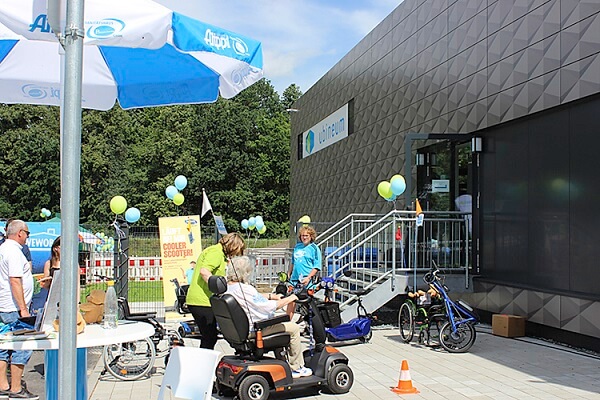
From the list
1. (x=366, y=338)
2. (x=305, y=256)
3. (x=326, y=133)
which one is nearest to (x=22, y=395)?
(x=305, y=256)

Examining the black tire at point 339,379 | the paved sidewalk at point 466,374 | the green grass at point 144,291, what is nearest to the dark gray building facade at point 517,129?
the paved sidewalk at point 466,374

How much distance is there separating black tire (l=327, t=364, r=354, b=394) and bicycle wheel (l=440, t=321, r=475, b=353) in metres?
2.59

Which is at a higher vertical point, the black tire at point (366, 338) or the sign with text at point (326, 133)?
the sign with text at point (326, 133)

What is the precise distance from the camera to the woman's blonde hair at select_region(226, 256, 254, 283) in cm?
623

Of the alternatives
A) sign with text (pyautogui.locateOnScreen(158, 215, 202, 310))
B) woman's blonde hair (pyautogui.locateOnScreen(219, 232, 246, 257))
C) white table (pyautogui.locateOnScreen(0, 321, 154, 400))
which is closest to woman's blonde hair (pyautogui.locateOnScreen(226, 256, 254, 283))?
woman's blonde hair (pyautogui.locateOnScreen(219, 232, 246, 257))

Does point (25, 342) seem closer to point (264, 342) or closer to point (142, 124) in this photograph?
point (264, 342)

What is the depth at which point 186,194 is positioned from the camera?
51.0 m

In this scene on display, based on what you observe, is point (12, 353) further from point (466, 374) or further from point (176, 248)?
point (176, 248)

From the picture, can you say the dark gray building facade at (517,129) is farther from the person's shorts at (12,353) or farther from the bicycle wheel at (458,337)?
the person's shorts at (12,353)

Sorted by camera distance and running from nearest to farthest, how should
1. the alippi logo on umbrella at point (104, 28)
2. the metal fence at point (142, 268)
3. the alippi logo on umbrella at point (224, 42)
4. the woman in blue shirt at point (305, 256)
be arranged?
the alippi logo on umbrella at point (104, 28), the alippi logo on umbrella at point (224, 42), the woman in blue shirt at point (305, 256), the metal fence at point (142, 268)

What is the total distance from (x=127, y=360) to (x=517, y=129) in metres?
6.97

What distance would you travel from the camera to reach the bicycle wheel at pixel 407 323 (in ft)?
31.8

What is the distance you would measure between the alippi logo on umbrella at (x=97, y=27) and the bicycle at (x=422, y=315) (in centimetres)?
642

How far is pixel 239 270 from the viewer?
6.24m
